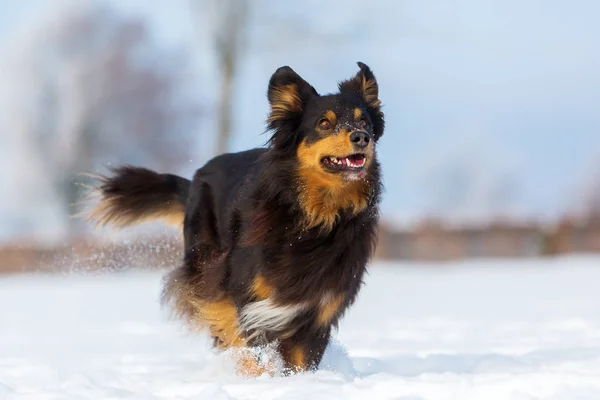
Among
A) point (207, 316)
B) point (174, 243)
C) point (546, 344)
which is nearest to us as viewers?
point (207, 316)

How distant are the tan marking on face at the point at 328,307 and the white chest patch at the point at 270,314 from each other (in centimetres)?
13

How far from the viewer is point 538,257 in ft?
70.4

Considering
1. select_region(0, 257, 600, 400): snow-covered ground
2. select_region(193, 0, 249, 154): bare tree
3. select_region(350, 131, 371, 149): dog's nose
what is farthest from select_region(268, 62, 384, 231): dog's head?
select_region(193, 0, 249, 154): bare tree

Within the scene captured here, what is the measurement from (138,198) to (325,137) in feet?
8.93

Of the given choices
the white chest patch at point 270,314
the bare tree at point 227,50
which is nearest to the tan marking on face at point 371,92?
the white chest patch at point 270,314

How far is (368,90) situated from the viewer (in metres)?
5.91

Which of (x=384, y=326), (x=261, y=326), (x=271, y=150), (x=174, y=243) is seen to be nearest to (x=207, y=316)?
(x=261, y=326)

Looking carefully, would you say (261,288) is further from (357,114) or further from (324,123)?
(357,114)

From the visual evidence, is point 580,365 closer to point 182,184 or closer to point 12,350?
point 182,184

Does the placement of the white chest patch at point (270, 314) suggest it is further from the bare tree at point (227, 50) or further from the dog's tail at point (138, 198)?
the bare tree at point (227, 50)

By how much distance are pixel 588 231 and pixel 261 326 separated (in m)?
17.5

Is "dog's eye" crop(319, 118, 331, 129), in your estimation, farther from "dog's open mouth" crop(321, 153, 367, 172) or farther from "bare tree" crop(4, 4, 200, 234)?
"bare tree" crop(4, 4, 200, 234)

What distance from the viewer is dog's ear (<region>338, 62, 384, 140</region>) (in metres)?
5.84

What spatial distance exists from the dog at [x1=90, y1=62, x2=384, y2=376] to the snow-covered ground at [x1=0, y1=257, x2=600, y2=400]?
1.20 feet
